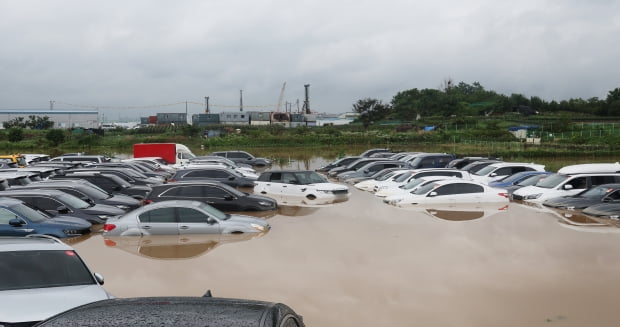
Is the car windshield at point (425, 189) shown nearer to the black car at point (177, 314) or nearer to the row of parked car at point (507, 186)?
the row of parked car at point (507, 186)

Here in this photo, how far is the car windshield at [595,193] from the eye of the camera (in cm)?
1906

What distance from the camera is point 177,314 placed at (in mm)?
3975

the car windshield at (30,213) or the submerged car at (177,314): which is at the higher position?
the submerged car at (177,314)

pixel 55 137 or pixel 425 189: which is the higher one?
pixel 55 137

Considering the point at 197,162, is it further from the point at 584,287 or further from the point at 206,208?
the point at 584,287

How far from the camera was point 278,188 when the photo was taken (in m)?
23.1

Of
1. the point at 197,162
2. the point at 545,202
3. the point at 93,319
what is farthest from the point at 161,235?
the point at 197,162

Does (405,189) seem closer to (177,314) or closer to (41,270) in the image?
(41,270)

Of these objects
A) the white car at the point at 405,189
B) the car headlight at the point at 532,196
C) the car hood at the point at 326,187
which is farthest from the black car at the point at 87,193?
the car headlight at the point at 532,196

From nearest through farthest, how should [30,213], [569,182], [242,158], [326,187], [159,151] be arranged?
[30,213]
[569,182]
[326,187]
[159,151]
[242,158]

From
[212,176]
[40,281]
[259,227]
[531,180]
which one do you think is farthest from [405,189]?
[40,281]

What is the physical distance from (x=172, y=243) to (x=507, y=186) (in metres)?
15.2

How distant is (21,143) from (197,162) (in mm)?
38393

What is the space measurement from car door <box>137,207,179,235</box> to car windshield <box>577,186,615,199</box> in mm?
13891
